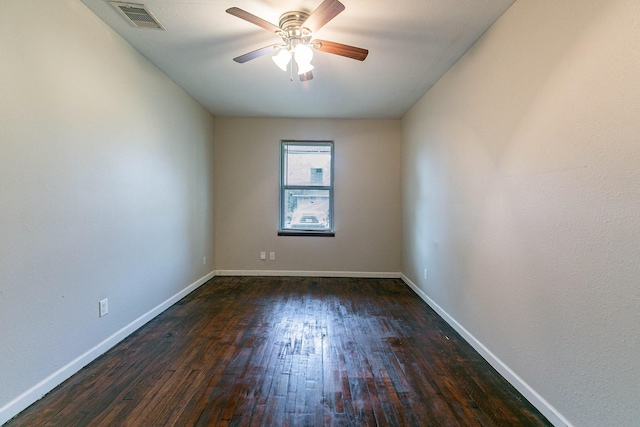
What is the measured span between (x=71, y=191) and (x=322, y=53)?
2.23 meters

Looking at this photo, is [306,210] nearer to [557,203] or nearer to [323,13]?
[323,13]

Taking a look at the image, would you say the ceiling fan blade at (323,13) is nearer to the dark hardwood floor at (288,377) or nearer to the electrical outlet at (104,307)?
the dark hardwood floor at (288,377)

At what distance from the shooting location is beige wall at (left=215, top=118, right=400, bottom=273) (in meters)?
4.54

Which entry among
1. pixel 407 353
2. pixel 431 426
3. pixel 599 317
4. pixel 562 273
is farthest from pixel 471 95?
pixel 431 426

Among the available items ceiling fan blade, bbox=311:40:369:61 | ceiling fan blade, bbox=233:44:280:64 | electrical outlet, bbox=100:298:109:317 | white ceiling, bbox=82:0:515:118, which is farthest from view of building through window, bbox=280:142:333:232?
electrical outlet, bbox=100:298:109:317

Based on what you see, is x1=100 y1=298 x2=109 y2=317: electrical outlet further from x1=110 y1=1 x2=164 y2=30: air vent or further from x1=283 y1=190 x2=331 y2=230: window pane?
x1=283 y1=190 x2=331 y2=230: window pane

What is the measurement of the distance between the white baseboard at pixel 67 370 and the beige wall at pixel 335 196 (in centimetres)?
177

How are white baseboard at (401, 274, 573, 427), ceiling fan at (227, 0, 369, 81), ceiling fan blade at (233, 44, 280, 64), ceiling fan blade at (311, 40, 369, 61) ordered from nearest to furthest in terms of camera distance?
1. white baseboard at (401, 274, 573, 427)
2. ceiling fan at (227, 0, 369, 81)
3. ceiling fan blade at (311, 40, 369, 61)
4. ceiling fan blade at (233, 44, 280, 64)

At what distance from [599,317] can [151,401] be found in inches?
93.4

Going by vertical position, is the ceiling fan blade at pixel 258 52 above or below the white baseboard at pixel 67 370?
above

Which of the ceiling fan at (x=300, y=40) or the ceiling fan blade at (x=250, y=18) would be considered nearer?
the ceiling fan blade at (x=250, y=18)

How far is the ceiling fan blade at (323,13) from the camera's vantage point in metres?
1.66

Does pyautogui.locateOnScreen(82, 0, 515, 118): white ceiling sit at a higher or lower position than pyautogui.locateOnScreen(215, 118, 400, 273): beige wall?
higher

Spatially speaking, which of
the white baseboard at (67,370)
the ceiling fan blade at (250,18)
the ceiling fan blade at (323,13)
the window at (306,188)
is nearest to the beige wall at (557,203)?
the ceiling fan blade at (323,13)
